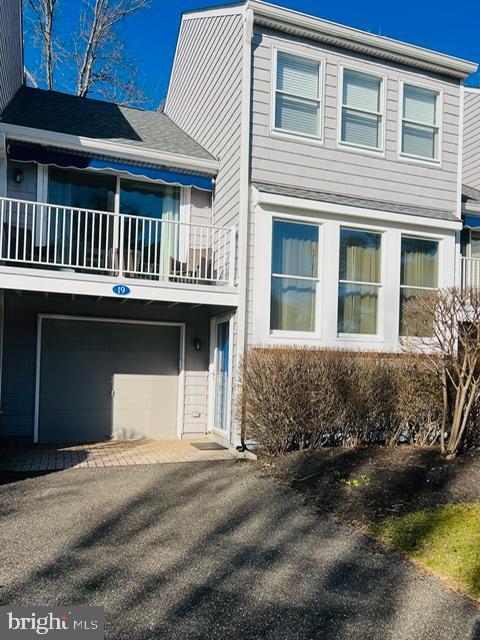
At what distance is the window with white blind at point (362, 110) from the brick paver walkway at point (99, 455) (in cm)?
613

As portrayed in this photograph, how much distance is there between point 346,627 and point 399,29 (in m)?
12.6

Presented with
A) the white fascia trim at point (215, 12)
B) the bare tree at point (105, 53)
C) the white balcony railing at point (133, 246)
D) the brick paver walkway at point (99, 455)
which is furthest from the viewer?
the bare tree at point (105, 53)

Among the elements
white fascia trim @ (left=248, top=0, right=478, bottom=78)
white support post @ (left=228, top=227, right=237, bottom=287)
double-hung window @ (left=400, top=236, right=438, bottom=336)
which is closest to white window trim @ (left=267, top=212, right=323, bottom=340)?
white support post @ (left=228, top=227, right=237, bottom=287)

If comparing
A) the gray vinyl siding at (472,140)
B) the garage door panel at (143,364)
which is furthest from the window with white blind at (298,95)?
the gray vinyl siding at (472,140)

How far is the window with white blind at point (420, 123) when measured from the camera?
10.4 metres

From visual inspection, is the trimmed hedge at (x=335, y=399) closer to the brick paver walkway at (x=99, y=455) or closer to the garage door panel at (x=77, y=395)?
the brick paver walkway at (x=99, y=455)

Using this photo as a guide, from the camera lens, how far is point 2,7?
31.6 feet

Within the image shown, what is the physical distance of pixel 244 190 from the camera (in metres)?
8.94

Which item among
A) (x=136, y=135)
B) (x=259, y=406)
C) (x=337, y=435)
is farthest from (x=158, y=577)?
(x=136, y=135)

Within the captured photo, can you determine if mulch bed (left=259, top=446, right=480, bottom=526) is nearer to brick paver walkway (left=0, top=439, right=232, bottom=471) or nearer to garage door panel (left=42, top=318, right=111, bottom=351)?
brick paver walkway (left=0, top=439, right=232, bottom=471)

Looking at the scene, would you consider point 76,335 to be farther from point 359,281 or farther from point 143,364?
point 359,281

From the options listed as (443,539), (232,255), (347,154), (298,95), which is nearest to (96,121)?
(298,95)

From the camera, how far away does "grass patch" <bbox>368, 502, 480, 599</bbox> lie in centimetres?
421

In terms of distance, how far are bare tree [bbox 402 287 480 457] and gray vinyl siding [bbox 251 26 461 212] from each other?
2.90 meters
